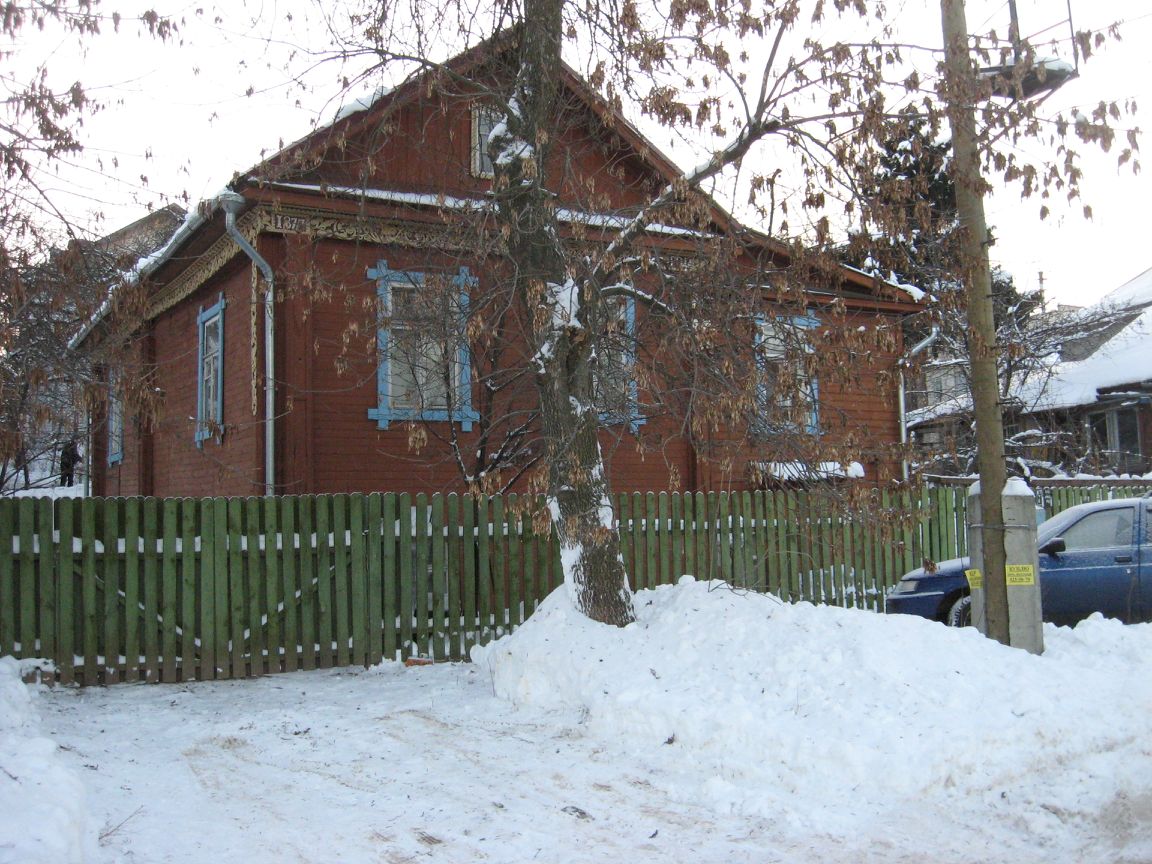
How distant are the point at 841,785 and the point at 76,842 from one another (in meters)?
3.79

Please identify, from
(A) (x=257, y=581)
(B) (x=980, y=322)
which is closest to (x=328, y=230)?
(A) (x=257, y=581)

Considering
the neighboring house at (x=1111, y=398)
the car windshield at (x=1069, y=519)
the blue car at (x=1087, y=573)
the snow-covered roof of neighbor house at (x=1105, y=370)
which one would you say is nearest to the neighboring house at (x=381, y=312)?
the blue car at (x=1087, y=573)

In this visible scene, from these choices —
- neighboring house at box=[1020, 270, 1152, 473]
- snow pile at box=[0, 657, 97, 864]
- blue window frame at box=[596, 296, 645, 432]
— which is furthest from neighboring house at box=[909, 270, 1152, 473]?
snow pile at box=[0, 657, 97, 864]

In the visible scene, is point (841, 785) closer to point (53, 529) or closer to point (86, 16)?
point (53, 529)

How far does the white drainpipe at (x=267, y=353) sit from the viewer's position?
1060 centimetres

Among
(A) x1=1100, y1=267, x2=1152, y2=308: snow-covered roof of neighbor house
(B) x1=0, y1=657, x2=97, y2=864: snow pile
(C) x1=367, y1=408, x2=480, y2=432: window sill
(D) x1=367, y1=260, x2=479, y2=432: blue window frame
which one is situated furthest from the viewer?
(A) x1=1100, y1=267, x2=1152, y2=308: snow-covered roof of neighbor house

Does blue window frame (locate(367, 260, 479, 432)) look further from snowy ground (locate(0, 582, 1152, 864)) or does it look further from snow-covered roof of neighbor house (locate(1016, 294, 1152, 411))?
snow-covered roof of neighbor house (locate(1016, 294, 1152, 411))

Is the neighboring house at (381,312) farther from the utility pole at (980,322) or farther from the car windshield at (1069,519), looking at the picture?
the car windshield at (1069,519)

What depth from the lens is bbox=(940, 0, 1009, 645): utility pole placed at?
7137 millimetres

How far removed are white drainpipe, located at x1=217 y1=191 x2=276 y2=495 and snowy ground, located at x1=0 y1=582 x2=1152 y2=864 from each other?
3.72 metres

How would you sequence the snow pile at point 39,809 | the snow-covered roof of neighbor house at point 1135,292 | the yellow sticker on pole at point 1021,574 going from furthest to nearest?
the snow-covered roof of neighbor house at point 1135,292, the yellow sticker on pole at point 1021,574, the snow pile at point 39,809

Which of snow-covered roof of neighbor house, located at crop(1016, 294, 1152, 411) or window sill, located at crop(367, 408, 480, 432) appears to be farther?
snow-covered roof of neighbor house, located at crop(1016, 294, 1152, 411)

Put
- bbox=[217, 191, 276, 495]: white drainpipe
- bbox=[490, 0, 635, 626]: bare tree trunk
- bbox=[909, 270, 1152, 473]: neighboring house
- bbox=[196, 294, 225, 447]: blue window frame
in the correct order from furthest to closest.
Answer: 1. bbox=[909, 270, 1152, 473]: neighboring house
2. bbox=[196, 294, 225, 447]: blue window frame
3. bbox=[217, 191, 276, 495]: white drainpipe
4. bbox=[490, 0, 635, 626]: bare tree trunk

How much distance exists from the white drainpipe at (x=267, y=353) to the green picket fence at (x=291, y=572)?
2.45 metres
